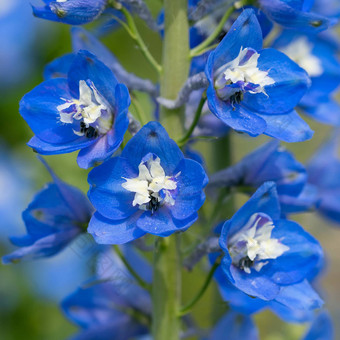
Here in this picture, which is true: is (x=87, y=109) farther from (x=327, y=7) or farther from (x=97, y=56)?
(x=327, y=7)

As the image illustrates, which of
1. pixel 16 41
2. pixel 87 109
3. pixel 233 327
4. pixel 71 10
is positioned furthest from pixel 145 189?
pixel 16 41

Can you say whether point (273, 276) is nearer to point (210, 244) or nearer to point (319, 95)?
point (210, 244)

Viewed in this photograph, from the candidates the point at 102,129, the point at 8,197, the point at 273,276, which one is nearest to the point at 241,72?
the point at 102,129

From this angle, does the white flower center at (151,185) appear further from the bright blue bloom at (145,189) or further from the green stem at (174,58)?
the green stem at (174,58)

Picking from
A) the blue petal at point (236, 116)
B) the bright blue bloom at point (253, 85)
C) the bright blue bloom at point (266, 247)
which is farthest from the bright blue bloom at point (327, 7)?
the bright blue bloom at point (266, 247)

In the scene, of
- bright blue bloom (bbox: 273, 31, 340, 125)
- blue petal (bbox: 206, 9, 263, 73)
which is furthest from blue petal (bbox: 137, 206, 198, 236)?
bright blue bloom (bbox: 273, 31, 340, 125)
